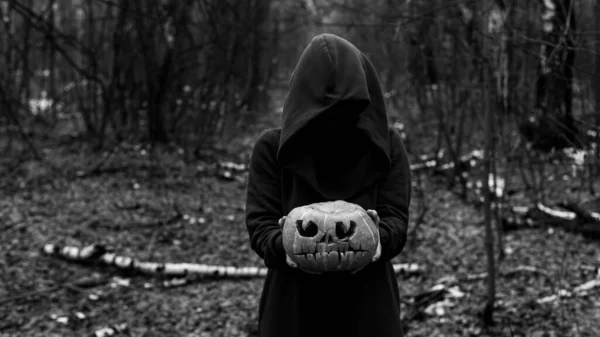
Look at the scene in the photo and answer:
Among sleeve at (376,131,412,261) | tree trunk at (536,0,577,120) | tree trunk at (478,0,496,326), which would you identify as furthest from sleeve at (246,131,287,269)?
tree trunk at (536,0,577,120)

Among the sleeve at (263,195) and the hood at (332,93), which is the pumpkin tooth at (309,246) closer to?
the sleeve at (263,195)

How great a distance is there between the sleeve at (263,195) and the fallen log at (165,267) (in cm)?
359

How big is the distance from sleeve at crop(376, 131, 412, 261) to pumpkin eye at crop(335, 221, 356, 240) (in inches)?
8.9

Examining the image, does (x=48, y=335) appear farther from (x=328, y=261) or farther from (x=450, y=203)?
(x=450, y=203)

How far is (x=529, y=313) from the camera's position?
4.70 metres

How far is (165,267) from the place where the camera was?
595 cm

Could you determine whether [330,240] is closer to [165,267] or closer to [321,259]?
[321,259]

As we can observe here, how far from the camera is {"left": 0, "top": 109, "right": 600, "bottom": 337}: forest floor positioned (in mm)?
4816

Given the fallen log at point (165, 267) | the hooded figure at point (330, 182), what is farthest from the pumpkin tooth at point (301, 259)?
the fallen log at point (165, 267)

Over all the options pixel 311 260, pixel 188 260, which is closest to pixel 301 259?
pixel 311 260

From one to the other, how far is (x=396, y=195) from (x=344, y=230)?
355 mm

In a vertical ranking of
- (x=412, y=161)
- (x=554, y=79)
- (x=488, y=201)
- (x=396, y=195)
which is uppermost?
(x=554, y=79)

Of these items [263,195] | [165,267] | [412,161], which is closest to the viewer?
[263,195]

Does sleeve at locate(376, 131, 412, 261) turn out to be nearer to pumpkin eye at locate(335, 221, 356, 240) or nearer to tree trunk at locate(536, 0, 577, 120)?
pumpkin eye at locate(335, 221, 356, 240)
